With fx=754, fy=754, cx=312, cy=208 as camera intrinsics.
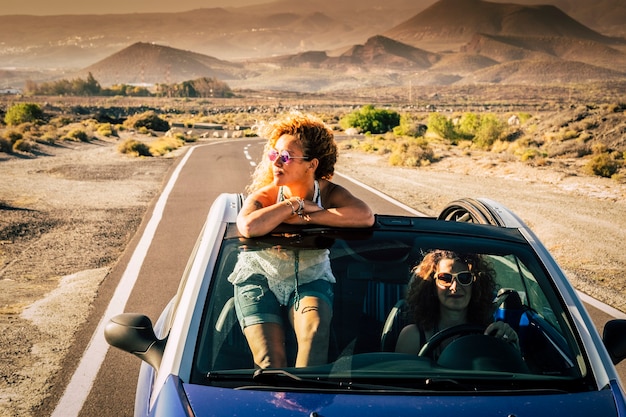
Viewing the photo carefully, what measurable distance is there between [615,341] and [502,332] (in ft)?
1.48

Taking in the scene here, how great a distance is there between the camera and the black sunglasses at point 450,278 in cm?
338

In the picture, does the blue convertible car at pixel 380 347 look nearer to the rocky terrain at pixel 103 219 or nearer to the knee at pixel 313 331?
the knee at pixel 313 331

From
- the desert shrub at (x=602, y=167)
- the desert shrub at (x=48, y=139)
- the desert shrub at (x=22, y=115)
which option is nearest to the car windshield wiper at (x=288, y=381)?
the desert shrub at (x=602, y=167)

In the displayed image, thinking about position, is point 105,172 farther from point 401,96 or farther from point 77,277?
point 401,96

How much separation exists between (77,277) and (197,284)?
5829 millimetres

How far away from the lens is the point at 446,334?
3.15 meters

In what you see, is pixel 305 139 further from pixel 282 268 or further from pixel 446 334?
pixel 446 334

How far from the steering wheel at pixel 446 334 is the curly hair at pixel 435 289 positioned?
0.16m

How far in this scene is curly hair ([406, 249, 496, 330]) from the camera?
3.40 meters

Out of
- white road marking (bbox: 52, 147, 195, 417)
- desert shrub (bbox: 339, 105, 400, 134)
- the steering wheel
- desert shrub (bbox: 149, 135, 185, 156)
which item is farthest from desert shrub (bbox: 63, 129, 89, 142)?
the steering wheel

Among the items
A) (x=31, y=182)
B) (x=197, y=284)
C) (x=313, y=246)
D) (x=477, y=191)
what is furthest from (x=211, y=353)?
(x=31, y=182)

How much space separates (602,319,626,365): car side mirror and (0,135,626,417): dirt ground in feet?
10.9

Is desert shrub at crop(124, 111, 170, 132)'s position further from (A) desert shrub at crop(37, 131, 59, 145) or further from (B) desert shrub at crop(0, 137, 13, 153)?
(B) desert shrub at crop(0, 137, 13, 153)

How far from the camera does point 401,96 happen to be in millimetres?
195625
